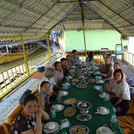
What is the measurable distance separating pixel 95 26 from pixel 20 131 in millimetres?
11850

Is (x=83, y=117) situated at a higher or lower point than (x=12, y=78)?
higher

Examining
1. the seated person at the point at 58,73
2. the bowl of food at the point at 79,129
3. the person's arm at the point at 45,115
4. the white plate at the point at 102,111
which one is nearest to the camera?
the bowl of food at the point at 79,129

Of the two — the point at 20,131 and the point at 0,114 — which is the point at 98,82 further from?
the point at 0,114

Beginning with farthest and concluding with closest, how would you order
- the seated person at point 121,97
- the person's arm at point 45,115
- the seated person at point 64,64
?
the seated person at point 64,64
the seated person at point 121,97
the person's arm at point 45,115

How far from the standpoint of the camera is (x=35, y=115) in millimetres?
1963

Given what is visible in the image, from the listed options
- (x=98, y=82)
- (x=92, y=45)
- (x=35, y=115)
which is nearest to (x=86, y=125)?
(x=35, y=115)

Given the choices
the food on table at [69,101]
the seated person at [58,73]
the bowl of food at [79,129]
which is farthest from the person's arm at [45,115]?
the seated person at [58,73]

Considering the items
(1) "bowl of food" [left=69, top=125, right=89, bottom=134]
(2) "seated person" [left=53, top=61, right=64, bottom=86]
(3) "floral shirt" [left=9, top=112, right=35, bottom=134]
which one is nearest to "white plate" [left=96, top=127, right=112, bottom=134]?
(1) "bowl of food" [left=69, top=125, right=89, bottom=134]

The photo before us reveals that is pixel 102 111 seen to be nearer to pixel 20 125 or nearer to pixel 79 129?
pixel 79 129

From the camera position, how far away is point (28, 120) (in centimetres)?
180

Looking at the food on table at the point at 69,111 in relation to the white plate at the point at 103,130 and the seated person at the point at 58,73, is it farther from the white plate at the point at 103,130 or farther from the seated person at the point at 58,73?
the seated person at the point at 58,73

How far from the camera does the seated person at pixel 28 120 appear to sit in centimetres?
168

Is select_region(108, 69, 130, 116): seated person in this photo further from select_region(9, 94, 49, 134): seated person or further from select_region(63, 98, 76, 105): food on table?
select_region(9, 94, 49, 134): seated person

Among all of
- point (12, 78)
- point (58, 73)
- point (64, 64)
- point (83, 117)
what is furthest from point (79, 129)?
point (12, 78)
